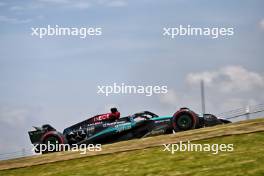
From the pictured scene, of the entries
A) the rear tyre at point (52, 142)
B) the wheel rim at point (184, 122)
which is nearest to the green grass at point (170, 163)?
the wheel rim at point (184, 122)

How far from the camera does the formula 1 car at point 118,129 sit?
20080 mm

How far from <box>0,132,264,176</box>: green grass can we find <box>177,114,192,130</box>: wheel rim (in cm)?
499

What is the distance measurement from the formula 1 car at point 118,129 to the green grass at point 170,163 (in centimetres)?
537

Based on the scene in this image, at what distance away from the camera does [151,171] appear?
11656mm

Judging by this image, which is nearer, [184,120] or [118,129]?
[184,120]

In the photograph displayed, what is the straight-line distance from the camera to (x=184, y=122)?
19562 millimetres

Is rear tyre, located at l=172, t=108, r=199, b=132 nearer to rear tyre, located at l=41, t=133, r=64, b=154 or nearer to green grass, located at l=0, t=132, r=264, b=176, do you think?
rear tyre, located at l=41, t=133, r=64, b=154

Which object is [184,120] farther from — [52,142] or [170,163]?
[170,163]

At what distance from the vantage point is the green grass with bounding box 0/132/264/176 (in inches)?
434

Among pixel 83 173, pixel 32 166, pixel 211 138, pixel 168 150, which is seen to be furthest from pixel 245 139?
pixel 32 166

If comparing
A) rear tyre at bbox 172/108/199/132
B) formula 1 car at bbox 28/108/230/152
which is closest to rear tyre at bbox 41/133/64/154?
formula 1 car at bbox 28/108/230/152

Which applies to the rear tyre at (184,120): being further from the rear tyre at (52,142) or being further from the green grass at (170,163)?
the green grass at (170,163)

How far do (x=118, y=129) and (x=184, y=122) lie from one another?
281cm

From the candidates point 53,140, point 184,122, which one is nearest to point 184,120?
point 184,122
